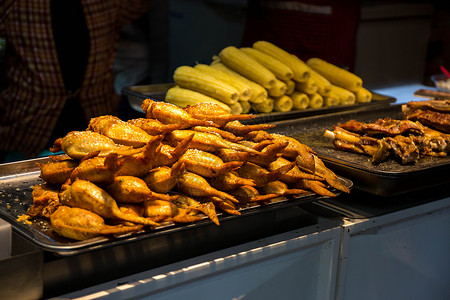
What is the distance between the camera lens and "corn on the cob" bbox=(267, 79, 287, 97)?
245 centimetres

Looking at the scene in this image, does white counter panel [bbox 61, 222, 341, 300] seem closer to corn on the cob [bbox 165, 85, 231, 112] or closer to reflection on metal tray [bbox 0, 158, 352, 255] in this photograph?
reflection on metal tray [bbox 0, 158, 352, 255]

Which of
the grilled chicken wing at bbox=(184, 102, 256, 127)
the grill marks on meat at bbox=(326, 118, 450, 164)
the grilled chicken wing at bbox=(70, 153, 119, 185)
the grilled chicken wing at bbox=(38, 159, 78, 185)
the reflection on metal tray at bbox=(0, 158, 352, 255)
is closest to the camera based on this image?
the reflection on metal tray at bbox=(0, 158, 352, 255)

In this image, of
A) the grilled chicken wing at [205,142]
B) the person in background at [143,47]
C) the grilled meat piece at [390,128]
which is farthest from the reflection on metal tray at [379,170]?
the person in background at [143,47]

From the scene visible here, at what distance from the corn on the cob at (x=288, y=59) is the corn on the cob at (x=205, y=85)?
382mm

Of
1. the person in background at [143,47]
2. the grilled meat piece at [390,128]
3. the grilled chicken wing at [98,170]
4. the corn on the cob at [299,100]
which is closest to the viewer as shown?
the grilled chicken wing at [98,170]

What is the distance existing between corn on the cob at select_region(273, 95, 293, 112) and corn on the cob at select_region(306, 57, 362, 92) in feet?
1.22

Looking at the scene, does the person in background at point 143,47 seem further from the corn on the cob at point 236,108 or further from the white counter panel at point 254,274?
the white counter panel at point 254,274

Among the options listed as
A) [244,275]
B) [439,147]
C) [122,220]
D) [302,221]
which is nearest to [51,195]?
[122,220]

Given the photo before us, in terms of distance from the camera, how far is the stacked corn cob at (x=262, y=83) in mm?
2352

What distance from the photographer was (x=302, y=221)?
1.66 m

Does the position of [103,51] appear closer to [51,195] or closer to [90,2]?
[90,2]

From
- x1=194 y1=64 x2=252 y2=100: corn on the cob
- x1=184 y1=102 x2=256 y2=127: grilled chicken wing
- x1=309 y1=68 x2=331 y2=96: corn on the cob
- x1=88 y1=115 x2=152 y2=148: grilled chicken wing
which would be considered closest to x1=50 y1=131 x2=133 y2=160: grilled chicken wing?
x1=88 y1=115 x2=152 y2=148: grilled chicken wing

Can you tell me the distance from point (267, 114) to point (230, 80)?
0.23m

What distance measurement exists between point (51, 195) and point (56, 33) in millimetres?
2482
